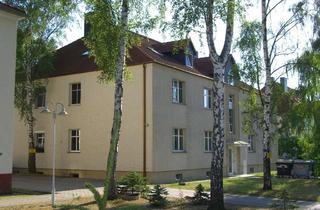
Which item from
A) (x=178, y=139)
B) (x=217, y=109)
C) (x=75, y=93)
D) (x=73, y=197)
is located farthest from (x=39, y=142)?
(x=217, y=109)

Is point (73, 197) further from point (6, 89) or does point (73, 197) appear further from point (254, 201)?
point (254, 201)

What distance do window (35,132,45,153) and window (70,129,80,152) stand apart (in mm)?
2328

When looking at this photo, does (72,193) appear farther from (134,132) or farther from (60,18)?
(60,18)

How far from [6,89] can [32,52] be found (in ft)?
33.9

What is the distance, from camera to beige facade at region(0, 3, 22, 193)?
61.0 ft

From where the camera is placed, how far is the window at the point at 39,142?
31.3m

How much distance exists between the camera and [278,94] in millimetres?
25938

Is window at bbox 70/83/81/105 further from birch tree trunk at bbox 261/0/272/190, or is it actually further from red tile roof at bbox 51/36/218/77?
birch tree trunk at bbox 261/0/272/190

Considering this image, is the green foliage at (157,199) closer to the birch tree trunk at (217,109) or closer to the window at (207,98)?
the birch tree trunk at (217,109)

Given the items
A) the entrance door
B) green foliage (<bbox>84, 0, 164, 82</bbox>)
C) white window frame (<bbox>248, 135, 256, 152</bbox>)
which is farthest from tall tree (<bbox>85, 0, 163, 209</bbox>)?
white window frame (<bbox>248, 135, 256, 152</bbox>)

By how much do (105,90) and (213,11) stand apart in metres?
14.9

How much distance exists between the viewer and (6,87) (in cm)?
1894

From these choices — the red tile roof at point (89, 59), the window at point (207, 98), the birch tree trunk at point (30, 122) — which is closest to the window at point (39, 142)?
the birch tree trunk at point (30, 122)

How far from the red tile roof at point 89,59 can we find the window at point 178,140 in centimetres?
394
